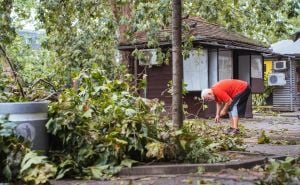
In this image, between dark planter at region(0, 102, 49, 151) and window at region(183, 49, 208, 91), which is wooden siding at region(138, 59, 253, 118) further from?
dark planter at region(0, 102, 49, 151)

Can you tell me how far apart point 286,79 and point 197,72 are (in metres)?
12.9

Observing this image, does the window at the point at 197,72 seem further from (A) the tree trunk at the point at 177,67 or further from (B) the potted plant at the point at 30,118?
(B) the potted plant at the point at 30,118

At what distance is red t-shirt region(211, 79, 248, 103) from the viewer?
11.2m

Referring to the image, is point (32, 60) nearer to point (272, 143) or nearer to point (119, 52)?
point (119, 52)

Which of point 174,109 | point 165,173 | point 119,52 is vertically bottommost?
point 165,173

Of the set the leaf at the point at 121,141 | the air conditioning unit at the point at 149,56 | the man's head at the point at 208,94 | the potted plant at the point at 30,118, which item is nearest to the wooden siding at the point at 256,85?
the air conditioning unit at the point at 149,56

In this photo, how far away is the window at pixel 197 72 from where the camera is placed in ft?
67.4

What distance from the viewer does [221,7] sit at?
53.3 feet

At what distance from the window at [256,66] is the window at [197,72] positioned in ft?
11.9

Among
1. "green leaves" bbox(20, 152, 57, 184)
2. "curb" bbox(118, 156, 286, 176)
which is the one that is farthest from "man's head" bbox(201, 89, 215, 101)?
"green leaves" bbox(20, 152, 57, 184)

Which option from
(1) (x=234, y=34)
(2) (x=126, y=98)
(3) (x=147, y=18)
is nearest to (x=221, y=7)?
(3) (x=147, y=18)

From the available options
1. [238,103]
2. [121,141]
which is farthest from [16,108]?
[238,103]

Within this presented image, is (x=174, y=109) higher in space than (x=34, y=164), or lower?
higher

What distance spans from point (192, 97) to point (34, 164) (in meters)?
15.8
